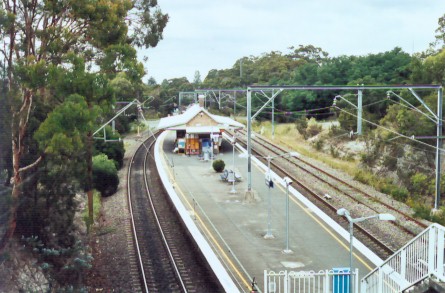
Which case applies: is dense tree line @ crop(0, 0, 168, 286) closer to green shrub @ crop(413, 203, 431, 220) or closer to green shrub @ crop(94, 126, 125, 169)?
green shrub @ crop(413, 203, 431, 220)

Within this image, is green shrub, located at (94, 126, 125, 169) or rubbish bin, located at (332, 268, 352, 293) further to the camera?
green shrub, located at (94, 126, 125, 169)

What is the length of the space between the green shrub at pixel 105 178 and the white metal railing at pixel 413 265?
14454 millimetres

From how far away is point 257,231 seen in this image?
56.2 feet

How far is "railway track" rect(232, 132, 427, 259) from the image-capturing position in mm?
15898

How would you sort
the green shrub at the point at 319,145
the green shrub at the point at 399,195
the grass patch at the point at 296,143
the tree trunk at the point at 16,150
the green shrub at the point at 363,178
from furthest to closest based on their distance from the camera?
the green shrub at the point at 319,145
the grass patch at the point at 296,143
the green shrub at the point at 363,178
the green shrub at the point at 399,195
the tree trunk at the point at 16,150

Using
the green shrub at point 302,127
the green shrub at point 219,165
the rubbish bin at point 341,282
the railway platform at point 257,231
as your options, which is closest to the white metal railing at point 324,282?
the rubbish bin at point 341,282

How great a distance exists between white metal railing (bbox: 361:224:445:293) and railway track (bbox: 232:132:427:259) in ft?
14.3

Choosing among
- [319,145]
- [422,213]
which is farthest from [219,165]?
[319,145]

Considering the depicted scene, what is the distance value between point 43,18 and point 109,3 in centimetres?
163

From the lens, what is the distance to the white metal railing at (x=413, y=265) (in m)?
8.55

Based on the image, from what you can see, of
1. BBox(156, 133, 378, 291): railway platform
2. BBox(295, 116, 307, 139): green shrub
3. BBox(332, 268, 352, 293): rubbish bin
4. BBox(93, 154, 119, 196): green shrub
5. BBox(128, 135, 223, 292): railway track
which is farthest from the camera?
BBox(295, 116, 307, 139): green shrub

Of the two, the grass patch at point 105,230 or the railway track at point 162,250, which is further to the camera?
the grass patch at point 105,230

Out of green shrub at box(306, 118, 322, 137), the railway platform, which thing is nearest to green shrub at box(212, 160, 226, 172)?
the railway platform

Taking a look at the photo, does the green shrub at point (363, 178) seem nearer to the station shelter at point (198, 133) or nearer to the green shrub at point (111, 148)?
the station shelter at point (198, 133)
